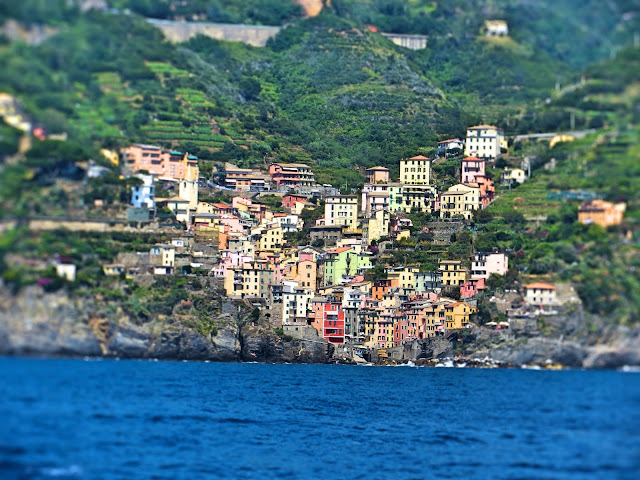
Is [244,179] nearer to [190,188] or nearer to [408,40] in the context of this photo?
[190,188]

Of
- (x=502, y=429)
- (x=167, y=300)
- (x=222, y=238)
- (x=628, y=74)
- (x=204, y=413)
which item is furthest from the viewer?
(x=222, y=238)

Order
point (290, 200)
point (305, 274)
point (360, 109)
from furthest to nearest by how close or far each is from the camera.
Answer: point (360, 109) → point (290, 200) → point (305, 274)

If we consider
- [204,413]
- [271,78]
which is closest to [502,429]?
[204,413]

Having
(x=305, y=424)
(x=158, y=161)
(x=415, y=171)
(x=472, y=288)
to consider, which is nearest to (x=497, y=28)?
(x=415, y=171)

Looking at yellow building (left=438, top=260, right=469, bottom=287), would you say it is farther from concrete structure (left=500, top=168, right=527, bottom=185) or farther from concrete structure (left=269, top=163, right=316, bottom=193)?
concrete structure (left=269, top=163, right=316, bottom=193)

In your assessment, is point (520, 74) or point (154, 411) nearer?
point (154, 411)

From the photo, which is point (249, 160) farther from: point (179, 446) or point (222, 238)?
point (179, 446)

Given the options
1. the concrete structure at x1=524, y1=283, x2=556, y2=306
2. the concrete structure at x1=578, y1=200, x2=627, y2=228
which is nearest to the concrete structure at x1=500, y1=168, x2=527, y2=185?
the concrete structure at x1=524, y1=283, x2=556, y2=306
